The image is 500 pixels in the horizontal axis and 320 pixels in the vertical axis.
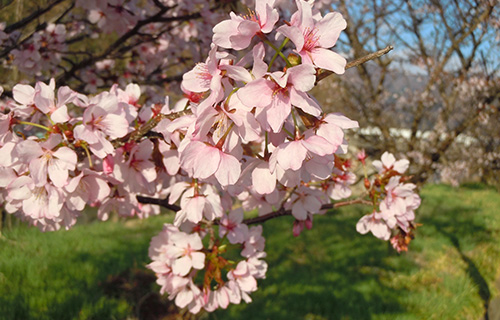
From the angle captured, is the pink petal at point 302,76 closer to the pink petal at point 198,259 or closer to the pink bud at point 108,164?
the pink bud at point 108,164

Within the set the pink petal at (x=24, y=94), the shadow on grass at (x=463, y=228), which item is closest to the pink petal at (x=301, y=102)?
the pink petal at (x=24, y=94)

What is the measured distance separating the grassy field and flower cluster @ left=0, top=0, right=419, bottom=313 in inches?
53.0

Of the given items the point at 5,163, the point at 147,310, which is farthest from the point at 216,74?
the point at 147,310

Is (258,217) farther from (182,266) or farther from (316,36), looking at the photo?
(316,36)

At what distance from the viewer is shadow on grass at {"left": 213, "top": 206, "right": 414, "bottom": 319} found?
3.18 metres

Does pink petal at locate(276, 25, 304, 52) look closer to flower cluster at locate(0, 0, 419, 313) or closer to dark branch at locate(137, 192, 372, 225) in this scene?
flower cluster at locate(0, 0, 419, 313)

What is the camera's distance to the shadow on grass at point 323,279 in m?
3.18

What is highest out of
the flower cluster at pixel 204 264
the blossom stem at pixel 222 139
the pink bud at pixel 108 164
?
the blossom stem at pixel 222 139

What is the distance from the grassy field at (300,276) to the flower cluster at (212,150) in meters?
1.35

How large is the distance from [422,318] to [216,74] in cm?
329

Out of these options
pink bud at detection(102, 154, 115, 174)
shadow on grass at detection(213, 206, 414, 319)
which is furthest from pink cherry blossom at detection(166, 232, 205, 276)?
shadow on grass at detection(213, 206, 414, 319)

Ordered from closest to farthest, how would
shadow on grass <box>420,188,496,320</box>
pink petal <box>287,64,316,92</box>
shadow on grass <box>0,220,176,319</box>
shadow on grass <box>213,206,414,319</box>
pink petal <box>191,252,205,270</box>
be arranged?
1. pink petal <box>287,64,316,92</box>
2. pink petal <box>191,252,205,270</box>
3. shadow on grass <box>0,220,176,319</box>
4. shadow on grass <box>213,206,414,319</box>
5. shadow on grass <box>420,188,496,320</box>

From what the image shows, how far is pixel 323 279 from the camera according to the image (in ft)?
12.8

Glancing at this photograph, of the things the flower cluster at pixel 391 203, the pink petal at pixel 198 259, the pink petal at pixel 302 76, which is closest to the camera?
the pink petal at pixel 302 76
